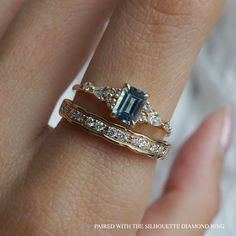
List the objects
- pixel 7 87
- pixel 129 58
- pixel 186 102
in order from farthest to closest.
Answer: pixel 186 102 → pixel 7 87 → pixel 129 58

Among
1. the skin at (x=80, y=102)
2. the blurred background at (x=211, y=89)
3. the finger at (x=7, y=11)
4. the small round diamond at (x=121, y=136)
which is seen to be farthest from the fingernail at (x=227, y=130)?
the finger at (x=7, y=11)

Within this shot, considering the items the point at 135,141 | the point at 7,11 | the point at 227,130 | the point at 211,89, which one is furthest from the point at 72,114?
the point at 211,89

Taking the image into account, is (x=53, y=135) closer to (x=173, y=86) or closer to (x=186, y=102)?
(x=173, y=86)

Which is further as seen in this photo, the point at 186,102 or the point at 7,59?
the point at 186,102

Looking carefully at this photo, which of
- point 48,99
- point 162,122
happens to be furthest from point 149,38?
point 48,99

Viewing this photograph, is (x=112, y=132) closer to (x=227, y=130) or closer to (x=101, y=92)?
(x=101, y=92)

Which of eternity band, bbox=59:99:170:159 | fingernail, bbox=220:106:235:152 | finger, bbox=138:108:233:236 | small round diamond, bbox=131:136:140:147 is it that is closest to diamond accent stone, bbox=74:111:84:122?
eternity band, bbox=59:99:170:159

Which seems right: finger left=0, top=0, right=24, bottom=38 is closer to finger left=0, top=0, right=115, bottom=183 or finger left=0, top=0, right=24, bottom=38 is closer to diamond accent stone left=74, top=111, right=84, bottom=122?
finger left=0, top=0, right=115, bottom=183
